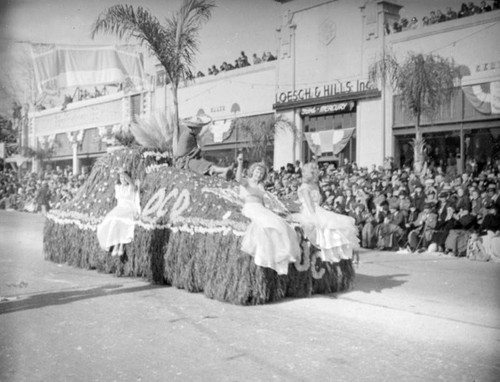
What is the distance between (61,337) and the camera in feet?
15.8

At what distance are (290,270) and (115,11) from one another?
6.05 meters

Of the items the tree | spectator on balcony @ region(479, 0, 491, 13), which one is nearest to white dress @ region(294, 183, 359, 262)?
the tree

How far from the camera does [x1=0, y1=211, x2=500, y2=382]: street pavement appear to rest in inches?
157

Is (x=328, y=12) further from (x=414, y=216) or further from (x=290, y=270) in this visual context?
(x=290, y=270)

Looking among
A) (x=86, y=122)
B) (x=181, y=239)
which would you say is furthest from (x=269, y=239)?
(x=86, y=122)

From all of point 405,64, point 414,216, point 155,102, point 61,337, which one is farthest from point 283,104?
point 61,337

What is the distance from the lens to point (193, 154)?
27.6ft

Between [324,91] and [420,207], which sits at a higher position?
[324,91]

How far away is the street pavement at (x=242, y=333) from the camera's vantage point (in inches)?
157

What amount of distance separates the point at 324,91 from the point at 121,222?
1456 cm

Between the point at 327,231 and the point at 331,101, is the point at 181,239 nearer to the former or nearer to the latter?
the point at 327,231

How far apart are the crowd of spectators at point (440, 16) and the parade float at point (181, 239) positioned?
1134 cm

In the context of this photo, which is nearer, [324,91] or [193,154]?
[193,154]

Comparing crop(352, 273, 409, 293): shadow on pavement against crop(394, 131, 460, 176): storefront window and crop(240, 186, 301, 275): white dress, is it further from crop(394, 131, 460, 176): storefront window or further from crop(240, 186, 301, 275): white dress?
crop(394, 131, 460, 176): storefront window
